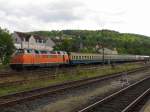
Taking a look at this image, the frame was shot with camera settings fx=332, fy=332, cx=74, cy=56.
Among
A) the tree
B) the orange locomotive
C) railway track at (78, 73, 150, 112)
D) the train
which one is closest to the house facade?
the tree

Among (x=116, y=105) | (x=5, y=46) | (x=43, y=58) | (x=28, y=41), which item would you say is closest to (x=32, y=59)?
(x=43, y=58)

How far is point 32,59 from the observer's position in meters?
36.9

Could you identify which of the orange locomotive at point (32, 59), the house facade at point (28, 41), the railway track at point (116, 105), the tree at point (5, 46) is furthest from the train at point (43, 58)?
the house facade at point (28, 41)

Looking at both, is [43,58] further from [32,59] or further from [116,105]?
[116,105]

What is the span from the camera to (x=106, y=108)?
602 inches

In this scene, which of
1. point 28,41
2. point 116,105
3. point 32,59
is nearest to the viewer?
point 116,105

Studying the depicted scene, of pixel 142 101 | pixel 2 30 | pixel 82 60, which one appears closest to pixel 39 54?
pixel 82 60

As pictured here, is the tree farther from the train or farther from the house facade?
the house facade

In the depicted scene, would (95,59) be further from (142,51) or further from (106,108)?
(142,51)

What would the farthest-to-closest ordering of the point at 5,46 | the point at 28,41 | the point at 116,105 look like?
the point at 28,41 < the point at 5,46 < the point at 116,105

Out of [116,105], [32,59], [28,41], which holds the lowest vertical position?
[116,105]

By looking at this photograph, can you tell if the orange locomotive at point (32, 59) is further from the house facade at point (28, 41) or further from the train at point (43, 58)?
the house facade at point (28, 41)

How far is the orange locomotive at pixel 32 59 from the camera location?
3560 cm

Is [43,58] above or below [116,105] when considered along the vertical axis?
above
